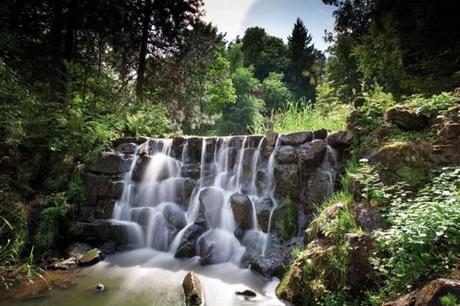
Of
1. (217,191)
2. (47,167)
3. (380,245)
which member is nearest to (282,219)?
(217,191)

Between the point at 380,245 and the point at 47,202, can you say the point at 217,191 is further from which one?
the point at 380,245

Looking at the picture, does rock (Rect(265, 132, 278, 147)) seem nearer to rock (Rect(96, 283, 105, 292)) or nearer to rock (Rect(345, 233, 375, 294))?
rock (Rect(345, 233, 375, 294))

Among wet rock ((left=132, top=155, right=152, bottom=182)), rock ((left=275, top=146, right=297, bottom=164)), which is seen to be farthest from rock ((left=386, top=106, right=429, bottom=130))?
wet rock ((left=132, top=155, right=152, bottom=182))

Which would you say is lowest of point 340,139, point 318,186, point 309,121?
point 318,186

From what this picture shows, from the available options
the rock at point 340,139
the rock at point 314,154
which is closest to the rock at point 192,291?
the rock at point 314,154

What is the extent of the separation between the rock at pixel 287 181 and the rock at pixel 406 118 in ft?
7.44

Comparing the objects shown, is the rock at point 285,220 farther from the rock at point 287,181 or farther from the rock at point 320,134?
the rock at point 320,134

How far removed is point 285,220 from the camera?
281 inches

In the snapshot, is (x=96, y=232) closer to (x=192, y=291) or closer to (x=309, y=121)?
(x=192, y=291)

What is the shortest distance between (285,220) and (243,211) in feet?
3.58

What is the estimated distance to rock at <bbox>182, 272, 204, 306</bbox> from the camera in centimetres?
522

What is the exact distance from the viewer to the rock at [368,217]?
15.3 feet

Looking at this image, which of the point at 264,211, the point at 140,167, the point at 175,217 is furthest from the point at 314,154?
the point at 140,167

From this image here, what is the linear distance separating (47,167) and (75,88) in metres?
5.13
